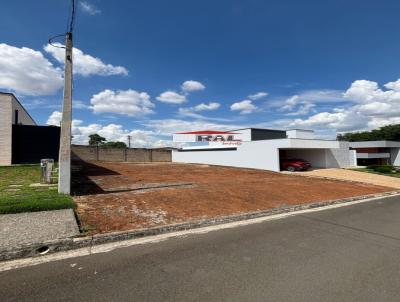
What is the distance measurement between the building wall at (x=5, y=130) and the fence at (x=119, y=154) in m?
9.73

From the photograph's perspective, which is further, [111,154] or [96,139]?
[96,139]

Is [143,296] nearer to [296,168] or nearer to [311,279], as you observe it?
[311,279]

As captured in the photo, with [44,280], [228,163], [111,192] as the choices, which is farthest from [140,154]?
[44,280]

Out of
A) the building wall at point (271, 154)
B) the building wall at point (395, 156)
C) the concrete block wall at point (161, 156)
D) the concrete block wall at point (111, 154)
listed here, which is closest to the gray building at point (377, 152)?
the building wall at point (395, 156)

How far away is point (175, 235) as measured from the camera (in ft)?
20.3

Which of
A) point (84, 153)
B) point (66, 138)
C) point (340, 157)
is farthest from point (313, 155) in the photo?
point (66, 138)

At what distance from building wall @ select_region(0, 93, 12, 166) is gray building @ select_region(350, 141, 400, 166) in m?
46.0

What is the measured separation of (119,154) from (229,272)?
114ft

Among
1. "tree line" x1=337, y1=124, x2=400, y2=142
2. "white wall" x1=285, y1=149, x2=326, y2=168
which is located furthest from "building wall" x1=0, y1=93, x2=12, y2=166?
"tree line" x1=337, y1=124, x2=400, y2=142

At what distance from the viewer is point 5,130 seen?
70.6 ft

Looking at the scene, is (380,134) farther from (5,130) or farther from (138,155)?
(5,130)

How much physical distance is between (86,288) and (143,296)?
0.82 m

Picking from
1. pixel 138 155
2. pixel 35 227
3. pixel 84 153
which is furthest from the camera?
pixel 138 155

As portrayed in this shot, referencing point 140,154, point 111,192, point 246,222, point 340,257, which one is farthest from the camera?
point 140,154
